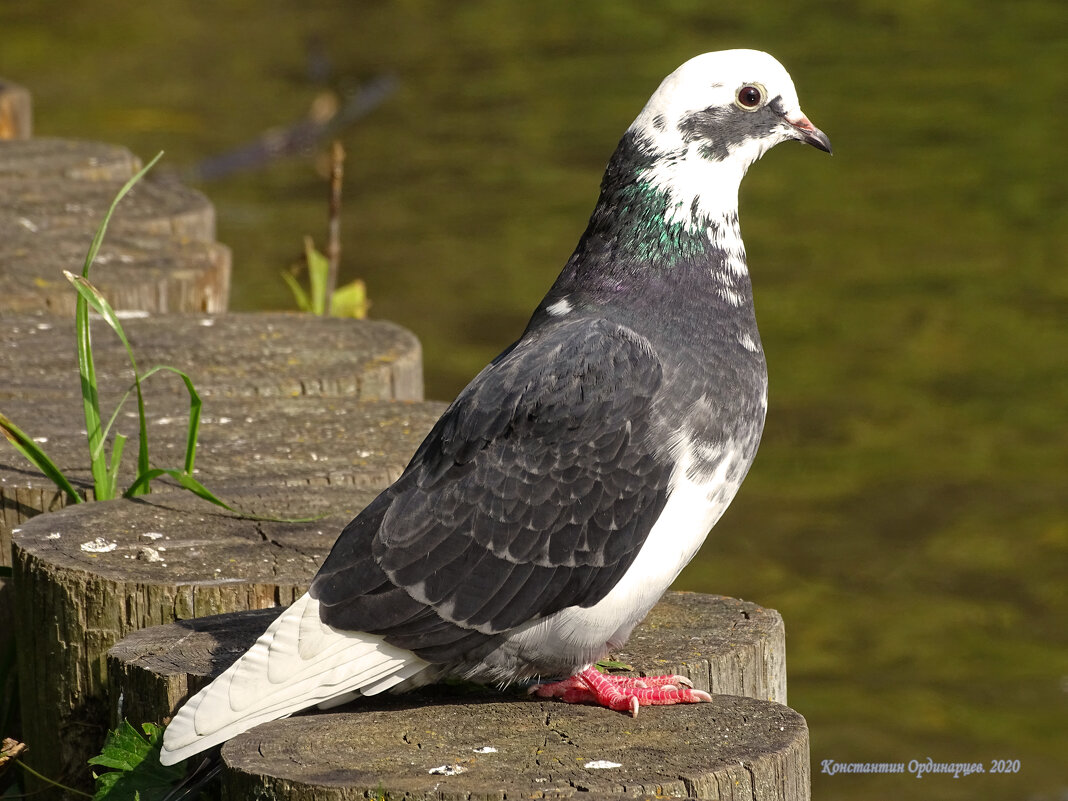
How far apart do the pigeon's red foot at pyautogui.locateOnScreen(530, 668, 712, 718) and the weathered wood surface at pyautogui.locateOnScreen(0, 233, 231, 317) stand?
10.00 feet

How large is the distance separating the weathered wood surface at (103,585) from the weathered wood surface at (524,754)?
589 millimetres

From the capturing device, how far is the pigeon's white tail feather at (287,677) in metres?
3.15

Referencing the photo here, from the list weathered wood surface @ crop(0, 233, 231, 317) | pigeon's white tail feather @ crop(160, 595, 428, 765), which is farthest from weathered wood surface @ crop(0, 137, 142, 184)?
pigeon's white tail feather @ crop(160, 595, 428, 765)

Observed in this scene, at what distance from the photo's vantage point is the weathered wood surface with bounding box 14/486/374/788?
3713mm

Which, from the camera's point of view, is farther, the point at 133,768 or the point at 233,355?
the point at 233,355

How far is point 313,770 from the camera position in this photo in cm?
297

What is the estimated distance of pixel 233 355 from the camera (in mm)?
5320

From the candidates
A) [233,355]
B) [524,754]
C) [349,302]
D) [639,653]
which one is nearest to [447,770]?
[524,754]

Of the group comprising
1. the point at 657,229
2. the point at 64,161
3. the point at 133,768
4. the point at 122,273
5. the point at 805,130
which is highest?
the point at 805,130

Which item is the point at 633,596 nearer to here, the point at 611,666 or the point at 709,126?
the point at 611,666

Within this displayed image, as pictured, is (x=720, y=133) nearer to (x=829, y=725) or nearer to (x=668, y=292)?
(x=668, y=292)

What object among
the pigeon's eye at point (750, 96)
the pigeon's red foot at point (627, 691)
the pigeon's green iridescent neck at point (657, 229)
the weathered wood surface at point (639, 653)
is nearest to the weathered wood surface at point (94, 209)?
the weathered wood surface at point (639, 653)

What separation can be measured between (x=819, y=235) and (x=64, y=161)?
21.2ft

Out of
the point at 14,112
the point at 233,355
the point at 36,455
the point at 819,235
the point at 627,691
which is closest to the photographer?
the point at 627,691
